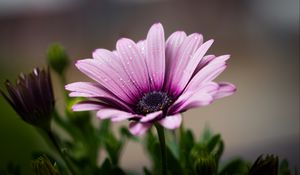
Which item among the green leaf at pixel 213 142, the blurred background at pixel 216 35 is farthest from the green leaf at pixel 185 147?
the blurred background at pixel 216 35

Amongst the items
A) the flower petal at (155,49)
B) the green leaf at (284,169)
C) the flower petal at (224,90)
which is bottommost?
the green leaf at (284,169)

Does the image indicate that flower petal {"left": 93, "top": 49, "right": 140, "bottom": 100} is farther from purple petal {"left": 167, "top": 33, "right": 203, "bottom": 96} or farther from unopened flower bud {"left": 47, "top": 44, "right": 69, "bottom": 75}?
unopened flower bud {"left": 47, "top": 44, "right": 69, "bottom": 75}

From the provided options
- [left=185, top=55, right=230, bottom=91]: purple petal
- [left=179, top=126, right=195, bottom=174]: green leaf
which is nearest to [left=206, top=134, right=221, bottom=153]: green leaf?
[left=179, top=126, right=195, bottom=174]: green leaf

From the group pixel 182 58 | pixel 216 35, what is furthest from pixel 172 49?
pixel 216 35

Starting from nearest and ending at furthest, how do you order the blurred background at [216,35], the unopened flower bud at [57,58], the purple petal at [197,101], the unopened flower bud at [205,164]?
the purple petal at [197,101] < the unopened flower bud at [205,164] < the unopened flower bud at [57,58] < the blurred background at [216,35]

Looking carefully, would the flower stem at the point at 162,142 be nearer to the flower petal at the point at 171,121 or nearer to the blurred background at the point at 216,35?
the flower petal at the point at 171,121

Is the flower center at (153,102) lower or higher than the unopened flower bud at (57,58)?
lower

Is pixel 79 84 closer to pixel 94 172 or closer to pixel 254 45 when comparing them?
pixel 94 172
